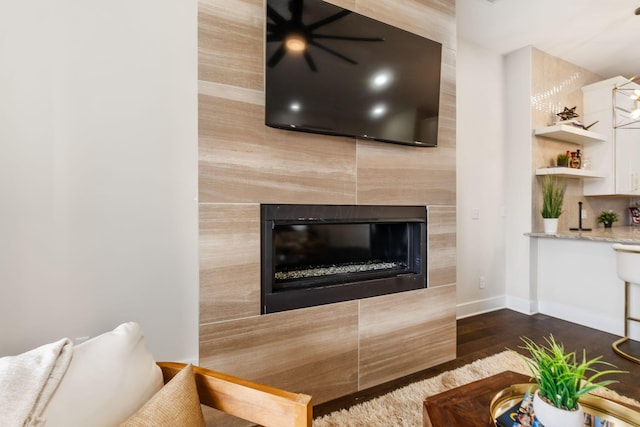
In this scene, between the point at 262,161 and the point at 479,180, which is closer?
the point at 262,161

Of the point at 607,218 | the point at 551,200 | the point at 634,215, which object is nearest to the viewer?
the point at 551,200

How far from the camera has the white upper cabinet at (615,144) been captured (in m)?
3.58

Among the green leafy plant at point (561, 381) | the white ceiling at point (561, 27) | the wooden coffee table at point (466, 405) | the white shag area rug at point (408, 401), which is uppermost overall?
the white ceiling at point (561, 27)

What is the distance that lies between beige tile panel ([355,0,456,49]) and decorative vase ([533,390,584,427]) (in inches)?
84.1

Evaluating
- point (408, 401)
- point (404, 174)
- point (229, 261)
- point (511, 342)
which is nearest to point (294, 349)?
point (229, 261)

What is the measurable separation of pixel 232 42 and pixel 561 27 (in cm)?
325

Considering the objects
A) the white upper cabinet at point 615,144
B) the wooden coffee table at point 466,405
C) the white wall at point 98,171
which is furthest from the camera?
the white upper cabinet at point 615,144

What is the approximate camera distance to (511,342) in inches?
100

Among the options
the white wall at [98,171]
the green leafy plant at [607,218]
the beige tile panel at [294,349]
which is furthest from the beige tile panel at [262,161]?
the green leafy plant at [607,218]

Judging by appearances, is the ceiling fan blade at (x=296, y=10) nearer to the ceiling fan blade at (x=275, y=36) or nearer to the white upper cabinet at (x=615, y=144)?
the ceiling fan blade at (x=275, y=36)

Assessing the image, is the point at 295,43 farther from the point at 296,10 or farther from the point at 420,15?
the point at 420,15

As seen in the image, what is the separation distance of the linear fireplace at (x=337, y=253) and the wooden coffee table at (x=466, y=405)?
846 millimetres

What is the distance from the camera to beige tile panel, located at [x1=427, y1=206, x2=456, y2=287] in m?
2.18

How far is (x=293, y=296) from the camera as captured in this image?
1690mm
